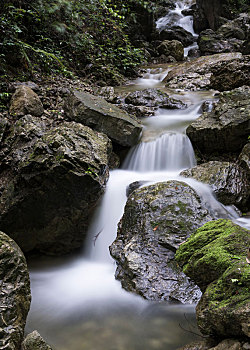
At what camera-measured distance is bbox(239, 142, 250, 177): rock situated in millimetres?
5069

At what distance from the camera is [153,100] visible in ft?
27.4

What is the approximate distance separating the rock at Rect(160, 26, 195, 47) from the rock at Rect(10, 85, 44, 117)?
15.0 m

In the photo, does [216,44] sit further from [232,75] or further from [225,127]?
[225,127]

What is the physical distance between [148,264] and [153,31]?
18.1 m

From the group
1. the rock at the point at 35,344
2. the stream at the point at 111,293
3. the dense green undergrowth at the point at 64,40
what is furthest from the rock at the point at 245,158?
the dense green undergrowth at the point at 64,40

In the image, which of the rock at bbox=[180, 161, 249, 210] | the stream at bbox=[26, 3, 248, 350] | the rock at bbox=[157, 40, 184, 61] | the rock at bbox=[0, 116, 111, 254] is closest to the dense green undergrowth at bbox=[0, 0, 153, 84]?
the rock at bbox=[0, 116, 111, 254]

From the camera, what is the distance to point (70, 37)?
32.7 ft

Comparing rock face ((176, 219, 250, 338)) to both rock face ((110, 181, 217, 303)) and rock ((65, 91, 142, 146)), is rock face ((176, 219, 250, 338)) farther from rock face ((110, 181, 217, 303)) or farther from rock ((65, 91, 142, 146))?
rock ((65, 91, 142, 146))

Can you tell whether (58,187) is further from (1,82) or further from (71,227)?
(1,82)

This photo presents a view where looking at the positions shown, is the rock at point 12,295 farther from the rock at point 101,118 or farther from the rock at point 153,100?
the rock at point 153,100

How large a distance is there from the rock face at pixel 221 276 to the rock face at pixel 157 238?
0.75 metres

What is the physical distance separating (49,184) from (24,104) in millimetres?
2056

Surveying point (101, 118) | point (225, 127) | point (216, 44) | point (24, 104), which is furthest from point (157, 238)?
point (216, 44)

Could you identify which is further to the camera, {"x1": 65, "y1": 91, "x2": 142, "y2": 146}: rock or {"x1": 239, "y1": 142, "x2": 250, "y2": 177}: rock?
{"x1": 65, "y1": 91, "x2": 142, "y2": 146}: rock
